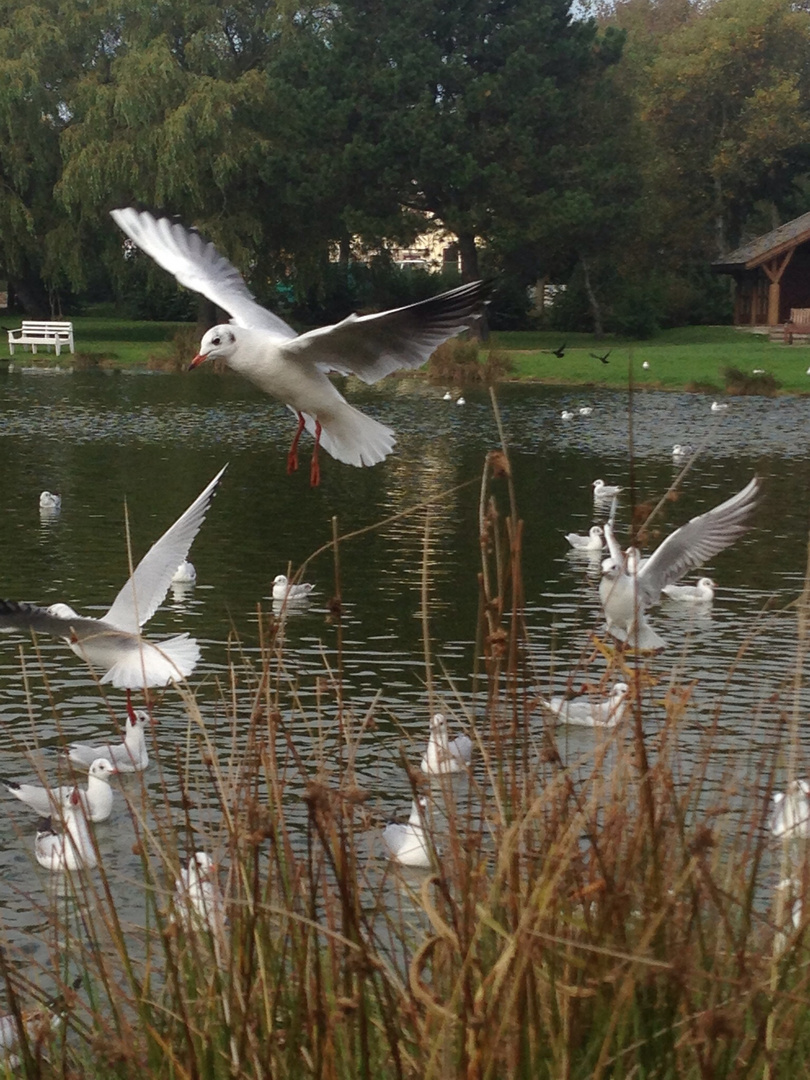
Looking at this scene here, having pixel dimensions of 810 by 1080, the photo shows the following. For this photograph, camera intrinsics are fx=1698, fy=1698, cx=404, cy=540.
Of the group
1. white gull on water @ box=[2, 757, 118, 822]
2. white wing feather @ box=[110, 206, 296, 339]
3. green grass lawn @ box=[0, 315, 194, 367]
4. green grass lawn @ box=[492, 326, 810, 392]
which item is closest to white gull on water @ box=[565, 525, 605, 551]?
white gull on water @ box=[2, 757, 118, 822]

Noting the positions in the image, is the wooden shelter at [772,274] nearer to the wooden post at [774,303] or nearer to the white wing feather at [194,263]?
→ the wooden post at [774,303]

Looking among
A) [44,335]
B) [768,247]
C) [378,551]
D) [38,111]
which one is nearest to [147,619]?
[378,551]

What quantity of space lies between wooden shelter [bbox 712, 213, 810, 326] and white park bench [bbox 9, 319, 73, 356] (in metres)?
19.0

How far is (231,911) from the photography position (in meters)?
3.10

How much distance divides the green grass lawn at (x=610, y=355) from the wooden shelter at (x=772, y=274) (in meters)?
1.51

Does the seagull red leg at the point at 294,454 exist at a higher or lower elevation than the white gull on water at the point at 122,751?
higher

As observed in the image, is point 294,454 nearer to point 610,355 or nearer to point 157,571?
point 157,571

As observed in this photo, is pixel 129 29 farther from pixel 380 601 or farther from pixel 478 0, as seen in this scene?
pixel 380 601

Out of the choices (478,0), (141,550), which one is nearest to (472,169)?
(478,0)

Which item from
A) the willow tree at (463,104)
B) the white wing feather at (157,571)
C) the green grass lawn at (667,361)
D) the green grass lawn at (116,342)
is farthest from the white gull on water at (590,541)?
the willow tree at (463,104)

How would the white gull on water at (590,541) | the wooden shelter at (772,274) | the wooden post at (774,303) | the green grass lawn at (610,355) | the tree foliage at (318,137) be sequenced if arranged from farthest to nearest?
the wooden post at (774,303) → the wooden shelter at (772,274) → the tree foliage at (318,137) → the green grass lawn at (610,355) → the white gull on water at (590,541)

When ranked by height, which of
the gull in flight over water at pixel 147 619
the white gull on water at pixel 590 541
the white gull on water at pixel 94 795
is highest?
the gull in flight over water at pixel 147 619

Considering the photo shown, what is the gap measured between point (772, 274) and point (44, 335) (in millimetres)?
20169

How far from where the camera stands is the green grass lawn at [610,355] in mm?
34875
